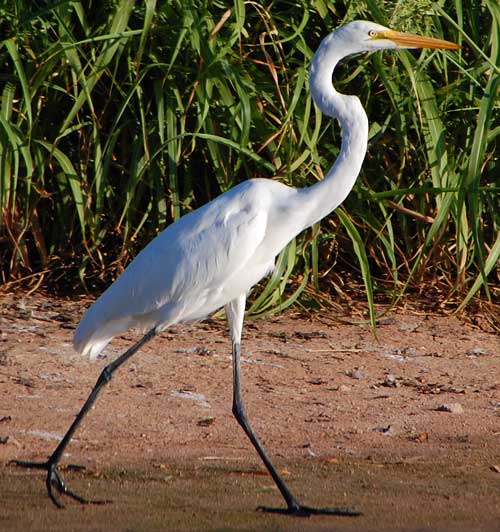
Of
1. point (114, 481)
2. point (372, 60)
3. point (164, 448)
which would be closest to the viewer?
point (114, 481)

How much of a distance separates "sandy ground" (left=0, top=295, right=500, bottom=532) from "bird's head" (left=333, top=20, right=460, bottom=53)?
1.45 metres

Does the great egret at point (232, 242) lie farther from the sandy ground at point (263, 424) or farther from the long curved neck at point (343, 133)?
the sandy ground at point (263, 424)

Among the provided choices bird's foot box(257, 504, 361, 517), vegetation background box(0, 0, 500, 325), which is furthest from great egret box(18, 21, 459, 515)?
vegetation background box(0, 0, 500, 325)

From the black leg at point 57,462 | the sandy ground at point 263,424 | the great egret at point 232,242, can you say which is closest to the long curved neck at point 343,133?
the great egret at point 232,242

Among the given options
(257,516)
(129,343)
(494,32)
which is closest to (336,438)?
(257,516)

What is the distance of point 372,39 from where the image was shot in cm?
367

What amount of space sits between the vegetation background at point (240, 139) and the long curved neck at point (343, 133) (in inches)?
43.8

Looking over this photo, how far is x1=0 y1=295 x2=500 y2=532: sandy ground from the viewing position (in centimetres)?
332

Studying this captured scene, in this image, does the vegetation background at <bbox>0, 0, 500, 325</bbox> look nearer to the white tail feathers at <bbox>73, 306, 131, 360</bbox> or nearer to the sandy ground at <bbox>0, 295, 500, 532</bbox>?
the sandy ground at <bbox>0, 295, 500, 532</bbox>

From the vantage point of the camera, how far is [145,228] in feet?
17.3

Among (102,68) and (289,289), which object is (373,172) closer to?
(289,289)

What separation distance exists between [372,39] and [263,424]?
152 cm

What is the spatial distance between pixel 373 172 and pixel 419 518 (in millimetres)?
2397

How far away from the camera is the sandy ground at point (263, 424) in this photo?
332 cm
